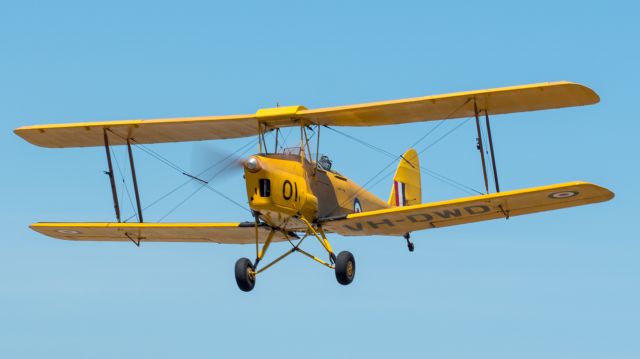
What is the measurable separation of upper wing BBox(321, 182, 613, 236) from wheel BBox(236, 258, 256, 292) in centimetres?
148

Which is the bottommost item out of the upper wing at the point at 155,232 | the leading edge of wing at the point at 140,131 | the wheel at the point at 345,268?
the wheel at the point at 345,268

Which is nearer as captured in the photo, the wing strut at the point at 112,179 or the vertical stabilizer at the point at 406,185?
the wing strut at the point at 112,179

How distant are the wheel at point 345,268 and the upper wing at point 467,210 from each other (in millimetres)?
815

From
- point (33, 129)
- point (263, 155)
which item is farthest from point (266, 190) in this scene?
point (33, 129)

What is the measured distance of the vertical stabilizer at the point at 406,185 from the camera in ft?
82.0

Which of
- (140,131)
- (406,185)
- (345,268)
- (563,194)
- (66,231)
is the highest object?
(140,131)

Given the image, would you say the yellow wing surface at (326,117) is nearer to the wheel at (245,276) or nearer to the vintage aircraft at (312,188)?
the vintage aircraft at (312,188)

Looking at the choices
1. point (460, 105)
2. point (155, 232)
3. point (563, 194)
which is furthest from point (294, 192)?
point (563, 194)

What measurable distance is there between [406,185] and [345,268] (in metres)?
5.56

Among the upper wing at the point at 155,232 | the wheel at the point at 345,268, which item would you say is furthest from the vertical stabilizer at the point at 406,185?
the wheel at the point at 345,268

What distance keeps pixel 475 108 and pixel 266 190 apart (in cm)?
359

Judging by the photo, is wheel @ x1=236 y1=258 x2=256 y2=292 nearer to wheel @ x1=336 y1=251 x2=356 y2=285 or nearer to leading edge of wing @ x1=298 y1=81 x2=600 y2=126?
wheel @ x1=336 y1=251 x2=356 y2=285

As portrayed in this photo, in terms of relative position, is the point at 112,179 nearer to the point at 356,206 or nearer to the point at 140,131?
the point at 140,131

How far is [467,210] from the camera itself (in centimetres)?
2047
